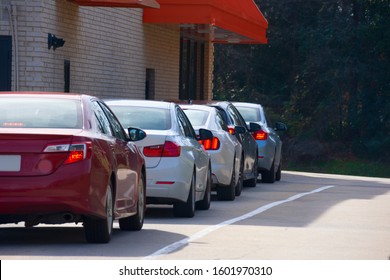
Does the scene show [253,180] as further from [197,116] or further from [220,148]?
[220,148]

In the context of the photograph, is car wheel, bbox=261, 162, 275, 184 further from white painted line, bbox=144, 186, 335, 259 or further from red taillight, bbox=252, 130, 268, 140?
white painted line, bbox=144, 186, 335, 259

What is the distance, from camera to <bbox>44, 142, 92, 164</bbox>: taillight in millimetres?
12484

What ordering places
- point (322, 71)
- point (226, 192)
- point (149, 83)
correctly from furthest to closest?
1. point (322, 71)
2. point (149, 83)
3. point (226, 192)

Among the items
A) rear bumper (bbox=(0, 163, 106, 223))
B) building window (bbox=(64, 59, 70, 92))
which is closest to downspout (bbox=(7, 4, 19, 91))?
building window (bbox=(64, 59, 70, 92))

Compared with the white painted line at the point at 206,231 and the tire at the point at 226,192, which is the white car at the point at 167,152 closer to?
the white painted line at the point at 206,231

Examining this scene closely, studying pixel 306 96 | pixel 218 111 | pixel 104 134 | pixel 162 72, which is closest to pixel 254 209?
pixel 218 111

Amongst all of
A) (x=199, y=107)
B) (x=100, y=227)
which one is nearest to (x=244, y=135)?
(x=199, y=107)

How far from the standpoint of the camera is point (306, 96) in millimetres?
58844

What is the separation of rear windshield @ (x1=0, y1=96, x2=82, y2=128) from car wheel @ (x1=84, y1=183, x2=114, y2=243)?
78cm

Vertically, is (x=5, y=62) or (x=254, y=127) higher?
(x=5, y=62)

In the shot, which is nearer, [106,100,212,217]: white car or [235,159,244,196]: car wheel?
[106,100,212,217]: white car

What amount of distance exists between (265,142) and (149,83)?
6.71 m

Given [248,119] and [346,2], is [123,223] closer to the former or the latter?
[248,119]

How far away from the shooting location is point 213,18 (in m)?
30.3
